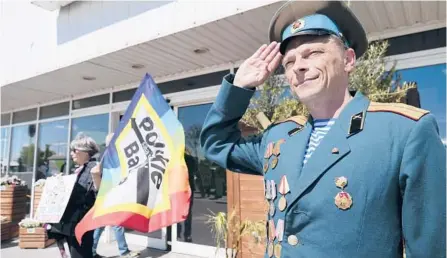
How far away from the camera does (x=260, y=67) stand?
130 centimetres

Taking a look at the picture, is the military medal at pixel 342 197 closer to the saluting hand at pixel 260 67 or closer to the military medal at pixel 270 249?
the military medal at pixel 270 249

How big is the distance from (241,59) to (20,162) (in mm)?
6769

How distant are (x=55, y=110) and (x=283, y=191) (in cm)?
734

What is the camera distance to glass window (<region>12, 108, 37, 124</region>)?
774cm

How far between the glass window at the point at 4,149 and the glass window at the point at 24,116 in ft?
1.31

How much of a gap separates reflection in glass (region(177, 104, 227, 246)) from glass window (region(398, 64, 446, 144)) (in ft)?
8.86

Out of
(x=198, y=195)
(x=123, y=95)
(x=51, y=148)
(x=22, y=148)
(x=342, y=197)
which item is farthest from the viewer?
(x=22, y=148)

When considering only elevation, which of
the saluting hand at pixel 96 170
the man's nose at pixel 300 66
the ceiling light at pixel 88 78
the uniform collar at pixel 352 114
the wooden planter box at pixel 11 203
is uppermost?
the ceiling light at pixel 88 78

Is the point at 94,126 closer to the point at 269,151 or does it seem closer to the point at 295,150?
the point at 269,151

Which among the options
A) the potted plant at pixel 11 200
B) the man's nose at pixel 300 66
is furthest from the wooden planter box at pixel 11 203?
the man's nose at pixel 300 66

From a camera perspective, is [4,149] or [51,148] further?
[4,149]

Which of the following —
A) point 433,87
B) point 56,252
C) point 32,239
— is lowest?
point 56,252

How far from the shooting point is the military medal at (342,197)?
92 cm

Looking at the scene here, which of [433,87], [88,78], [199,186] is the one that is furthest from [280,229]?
[88,78]
